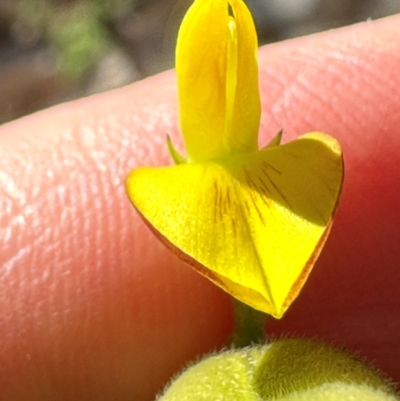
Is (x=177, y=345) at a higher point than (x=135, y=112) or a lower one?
lower

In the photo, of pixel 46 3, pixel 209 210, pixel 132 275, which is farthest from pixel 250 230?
pixel 46 3

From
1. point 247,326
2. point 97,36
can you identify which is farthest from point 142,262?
point 97,36

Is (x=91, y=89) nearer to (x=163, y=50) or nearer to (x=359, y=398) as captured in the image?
(x=163, y=50)

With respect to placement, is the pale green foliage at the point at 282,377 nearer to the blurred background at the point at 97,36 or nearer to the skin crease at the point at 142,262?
the skin crease at the point at 142,262

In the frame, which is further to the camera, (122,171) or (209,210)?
(122,171)

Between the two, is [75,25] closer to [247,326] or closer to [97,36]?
[97,36]

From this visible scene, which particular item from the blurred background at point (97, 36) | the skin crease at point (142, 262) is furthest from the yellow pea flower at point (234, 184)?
the blurred background at point (97, 36)
